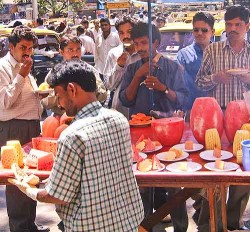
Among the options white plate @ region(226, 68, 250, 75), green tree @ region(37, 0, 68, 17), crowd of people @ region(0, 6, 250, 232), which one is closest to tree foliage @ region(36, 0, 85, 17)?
green tree @ region(37, 0, 68, 17)

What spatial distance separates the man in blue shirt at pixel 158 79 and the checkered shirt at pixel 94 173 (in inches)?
65.0

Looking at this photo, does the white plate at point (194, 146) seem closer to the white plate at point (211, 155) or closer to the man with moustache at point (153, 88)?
the white plate at point (211, 155)

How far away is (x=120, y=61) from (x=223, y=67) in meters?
0.97

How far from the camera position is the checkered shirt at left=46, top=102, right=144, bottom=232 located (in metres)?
1.98

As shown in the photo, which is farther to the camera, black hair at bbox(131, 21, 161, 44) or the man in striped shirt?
the man in striped shirt

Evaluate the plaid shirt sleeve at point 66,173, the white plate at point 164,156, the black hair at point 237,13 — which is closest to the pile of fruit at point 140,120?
the white plate at point 164,156

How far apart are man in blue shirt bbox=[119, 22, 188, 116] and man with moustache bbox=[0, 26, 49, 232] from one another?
0.80 m

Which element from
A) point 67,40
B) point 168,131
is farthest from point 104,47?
point 168,131

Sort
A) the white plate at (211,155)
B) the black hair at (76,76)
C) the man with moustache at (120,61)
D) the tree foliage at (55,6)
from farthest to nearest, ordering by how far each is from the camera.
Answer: the tree foliage at (55,6)
the man with moustache at (120,61)
the white plate at (211,155)
the black hair at (76,76)

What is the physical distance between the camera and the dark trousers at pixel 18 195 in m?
3.60

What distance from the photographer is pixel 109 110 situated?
215 centimetres

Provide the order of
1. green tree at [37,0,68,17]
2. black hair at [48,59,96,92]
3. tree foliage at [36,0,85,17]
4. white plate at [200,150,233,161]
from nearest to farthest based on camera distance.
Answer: black hair at [48,59,96,92] → white plate at [200,150,233,161] → green tree at [37,0,68,17] → tree foliage at [36,0,85,17]

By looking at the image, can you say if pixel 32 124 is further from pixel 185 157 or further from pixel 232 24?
pixel 232 24

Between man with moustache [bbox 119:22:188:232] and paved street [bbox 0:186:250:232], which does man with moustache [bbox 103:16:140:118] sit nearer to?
man with moustache [bbox 119:22:188:232]
